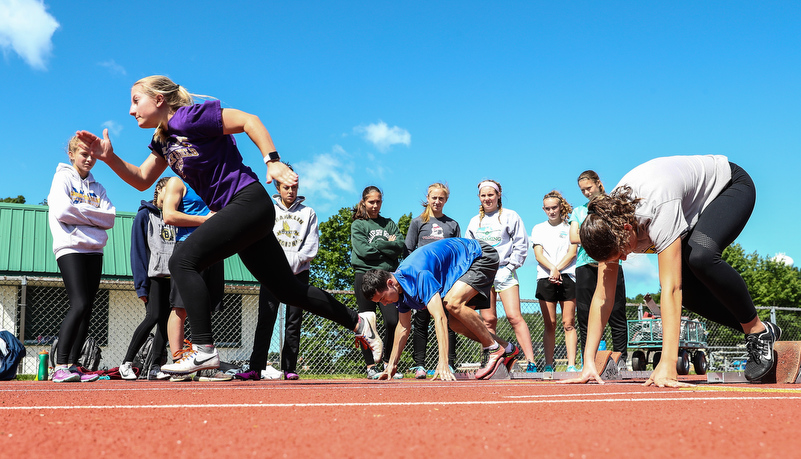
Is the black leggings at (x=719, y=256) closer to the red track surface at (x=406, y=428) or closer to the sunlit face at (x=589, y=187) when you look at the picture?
the red track surface at (x=406, y=428)

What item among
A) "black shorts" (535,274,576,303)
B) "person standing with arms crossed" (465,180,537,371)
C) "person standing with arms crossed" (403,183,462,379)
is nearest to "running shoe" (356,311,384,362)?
"person standing with arms crossed" (465,180,537,371)

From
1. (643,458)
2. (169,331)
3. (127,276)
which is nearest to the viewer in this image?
(643,458)

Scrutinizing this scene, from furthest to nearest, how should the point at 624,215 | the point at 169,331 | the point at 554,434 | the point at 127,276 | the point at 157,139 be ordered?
the point at 127,276 → the point at 169,331 → the point at 157,139 → the point at 624,215 → the point at 554,434

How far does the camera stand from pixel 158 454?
154 cm

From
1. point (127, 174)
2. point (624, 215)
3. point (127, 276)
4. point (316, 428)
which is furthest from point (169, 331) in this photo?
point (127, 276)

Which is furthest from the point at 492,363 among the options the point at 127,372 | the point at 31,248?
the point at 31,248

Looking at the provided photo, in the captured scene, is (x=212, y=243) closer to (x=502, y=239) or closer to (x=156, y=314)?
(x=156, y=314)

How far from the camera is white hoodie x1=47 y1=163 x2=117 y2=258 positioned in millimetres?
5551

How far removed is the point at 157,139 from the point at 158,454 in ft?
10.2

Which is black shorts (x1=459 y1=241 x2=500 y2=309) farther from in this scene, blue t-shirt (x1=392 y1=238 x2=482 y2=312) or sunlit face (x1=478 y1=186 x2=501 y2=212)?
sunlit face (x1=478 y1=186 x2=501 y2=212)

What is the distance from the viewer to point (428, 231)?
8.05 meters

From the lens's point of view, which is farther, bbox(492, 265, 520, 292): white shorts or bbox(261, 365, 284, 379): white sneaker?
bbox(492, 265, 520, 292): white shorts

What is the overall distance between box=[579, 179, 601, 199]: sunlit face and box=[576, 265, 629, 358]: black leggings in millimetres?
915

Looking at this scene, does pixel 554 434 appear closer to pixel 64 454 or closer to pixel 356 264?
pixel 64 454
